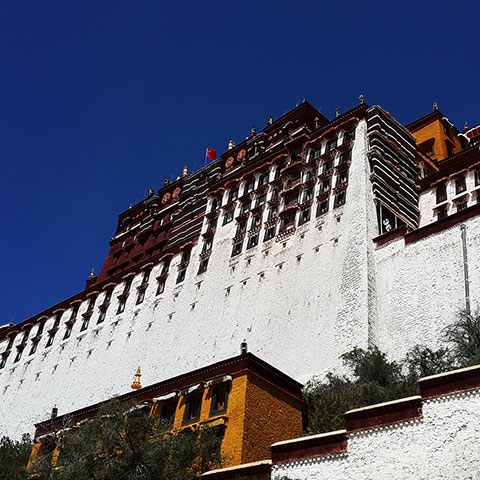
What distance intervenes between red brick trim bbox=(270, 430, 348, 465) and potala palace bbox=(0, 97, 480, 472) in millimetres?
2724

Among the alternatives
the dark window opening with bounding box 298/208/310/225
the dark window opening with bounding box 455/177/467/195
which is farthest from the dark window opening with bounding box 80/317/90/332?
the dark window opening with bounding box 455/177/467/195

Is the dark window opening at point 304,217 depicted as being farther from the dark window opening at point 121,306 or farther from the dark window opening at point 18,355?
the dark window opening at point 18,355

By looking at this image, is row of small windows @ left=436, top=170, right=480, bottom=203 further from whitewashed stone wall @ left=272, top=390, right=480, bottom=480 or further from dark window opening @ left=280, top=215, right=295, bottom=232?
whitewashed stone wall @ left=272, top=390, right=480, bottom=480

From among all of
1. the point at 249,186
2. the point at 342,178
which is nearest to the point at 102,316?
the point at 249,186

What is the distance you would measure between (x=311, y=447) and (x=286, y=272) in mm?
17147

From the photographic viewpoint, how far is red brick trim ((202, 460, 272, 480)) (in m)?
12.8

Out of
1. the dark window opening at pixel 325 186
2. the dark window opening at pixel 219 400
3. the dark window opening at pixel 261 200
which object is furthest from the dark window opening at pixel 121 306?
the dark window opening at pixel 219 400

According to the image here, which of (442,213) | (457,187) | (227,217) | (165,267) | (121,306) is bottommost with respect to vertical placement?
(121,306)

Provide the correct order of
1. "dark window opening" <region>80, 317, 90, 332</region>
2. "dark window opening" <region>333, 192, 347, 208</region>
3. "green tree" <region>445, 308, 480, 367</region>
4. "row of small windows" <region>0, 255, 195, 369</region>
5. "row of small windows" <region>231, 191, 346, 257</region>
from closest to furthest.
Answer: "green tree" <region>445, 308, 480, 367</region>, "dark window opening" <region>333, 192, 347, 208</region>, "row of small windows" <region>231, 191, 346, 257</region>, "row of small windows" <region>0, 255, 195, 369</region>, "dark window opening" <region>80, 317, 90, 332</region>

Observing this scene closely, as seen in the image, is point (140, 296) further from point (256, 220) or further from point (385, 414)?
point (385, 414)

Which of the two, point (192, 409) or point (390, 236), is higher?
point (390, 236)

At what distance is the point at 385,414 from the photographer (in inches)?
452

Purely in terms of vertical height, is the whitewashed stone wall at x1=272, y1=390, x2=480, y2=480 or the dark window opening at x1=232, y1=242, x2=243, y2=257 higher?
the dark window opening at x1=232, y1=242, x2=243, y2=257

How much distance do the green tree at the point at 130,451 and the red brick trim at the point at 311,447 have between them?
248 centimetres
